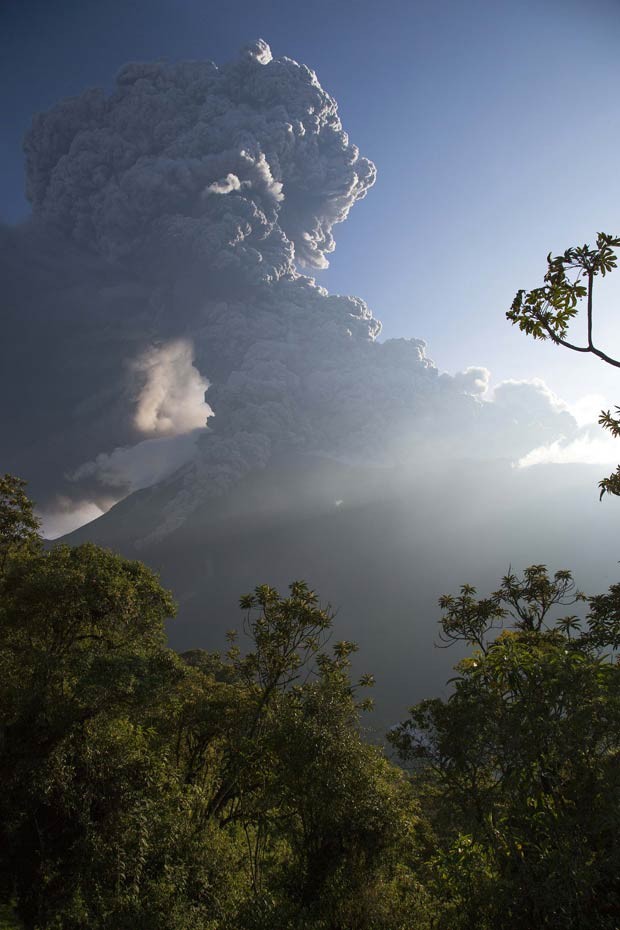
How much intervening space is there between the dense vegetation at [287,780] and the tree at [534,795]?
0.04m

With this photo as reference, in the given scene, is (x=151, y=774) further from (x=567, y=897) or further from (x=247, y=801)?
(x=567, y=897)

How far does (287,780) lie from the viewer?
37.6ft

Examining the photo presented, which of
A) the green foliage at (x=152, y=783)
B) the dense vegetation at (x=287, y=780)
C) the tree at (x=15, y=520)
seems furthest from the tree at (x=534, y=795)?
the tree at (x=15, y=520)

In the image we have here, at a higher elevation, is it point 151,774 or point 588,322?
point 588,322

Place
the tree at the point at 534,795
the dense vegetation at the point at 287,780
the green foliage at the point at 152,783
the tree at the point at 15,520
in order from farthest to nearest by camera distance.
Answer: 1. the tree at the point at 15,520
2. the green foliage at the point at 152,783
3. the dense vegetation at the point at 287,780
4. the tree at the point at 534,795

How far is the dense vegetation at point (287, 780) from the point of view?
719 cm

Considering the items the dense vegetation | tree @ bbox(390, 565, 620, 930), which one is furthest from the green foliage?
tree @ bbox(390, 565, 620, 930)

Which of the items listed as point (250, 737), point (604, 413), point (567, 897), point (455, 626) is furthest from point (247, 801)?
point (604, 413)

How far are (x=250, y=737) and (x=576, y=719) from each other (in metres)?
10.0

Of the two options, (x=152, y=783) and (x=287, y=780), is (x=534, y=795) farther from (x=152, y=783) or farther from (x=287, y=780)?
(x=152, y=783)

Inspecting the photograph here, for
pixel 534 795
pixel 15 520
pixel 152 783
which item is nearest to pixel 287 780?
pixel 152 783

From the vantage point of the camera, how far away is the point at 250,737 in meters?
13.5

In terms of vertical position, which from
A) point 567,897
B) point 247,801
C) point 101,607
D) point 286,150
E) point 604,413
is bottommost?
point 247,801

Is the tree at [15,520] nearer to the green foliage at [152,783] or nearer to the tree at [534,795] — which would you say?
the green foliage at [152,783]
